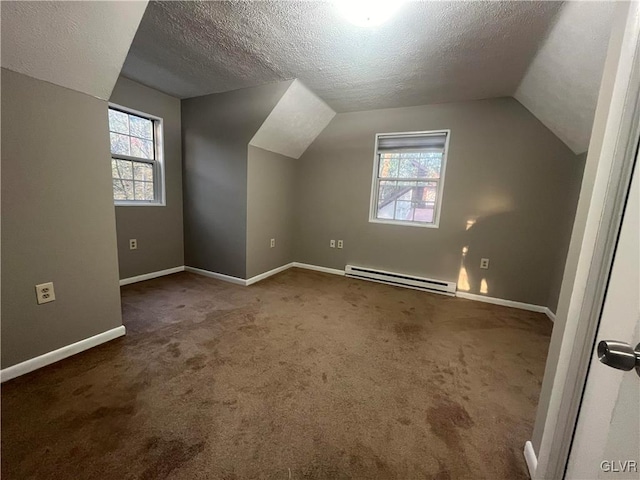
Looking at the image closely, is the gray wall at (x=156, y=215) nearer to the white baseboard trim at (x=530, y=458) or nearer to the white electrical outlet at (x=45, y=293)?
the white electrical outlet at (x=45, y=293)

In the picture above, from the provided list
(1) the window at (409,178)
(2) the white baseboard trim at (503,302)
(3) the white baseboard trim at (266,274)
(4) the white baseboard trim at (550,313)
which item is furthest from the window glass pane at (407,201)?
(3) the white baseboard trim at (266,274)

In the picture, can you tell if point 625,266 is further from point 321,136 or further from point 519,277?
point 321,136

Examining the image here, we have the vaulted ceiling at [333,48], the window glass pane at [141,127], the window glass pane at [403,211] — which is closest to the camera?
the vaulted ceiling at [333,48]

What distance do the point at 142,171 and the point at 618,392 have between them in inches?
161

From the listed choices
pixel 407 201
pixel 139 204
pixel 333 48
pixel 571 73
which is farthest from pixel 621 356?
pixel 139 204

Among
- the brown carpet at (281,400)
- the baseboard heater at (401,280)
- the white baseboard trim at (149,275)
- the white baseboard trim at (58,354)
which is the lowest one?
the brown carpet at (281,400)

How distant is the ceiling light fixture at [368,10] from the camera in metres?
1.46

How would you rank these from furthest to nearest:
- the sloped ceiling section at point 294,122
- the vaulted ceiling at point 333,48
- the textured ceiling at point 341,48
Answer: the sloped ceiling section at point 294,122 → the textured ceiling at point 341,48 → the vaulted ceiling at point 333,48

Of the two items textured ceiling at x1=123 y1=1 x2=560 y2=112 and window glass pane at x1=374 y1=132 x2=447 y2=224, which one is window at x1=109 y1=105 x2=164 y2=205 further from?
window glass pane at x1=374 y1=132 x2=447 y2=224

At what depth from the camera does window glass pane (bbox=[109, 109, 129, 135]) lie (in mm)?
2771

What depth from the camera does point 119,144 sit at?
2863 millimetres

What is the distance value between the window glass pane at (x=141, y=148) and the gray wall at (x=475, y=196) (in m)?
2.08

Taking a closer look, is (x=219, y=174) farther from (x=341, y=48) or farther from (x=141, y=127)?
(x=341, y=48)

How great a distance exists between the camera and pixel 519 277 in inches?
111
